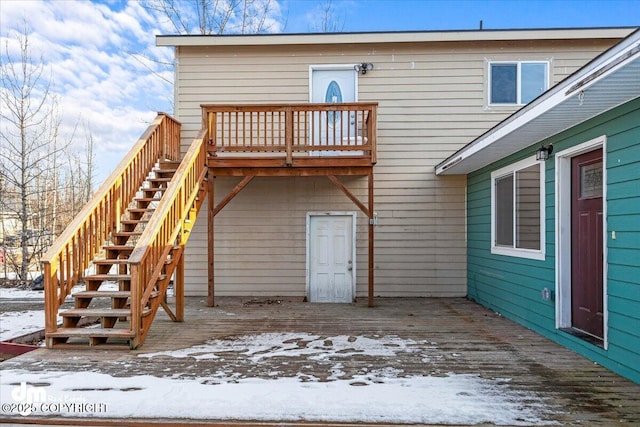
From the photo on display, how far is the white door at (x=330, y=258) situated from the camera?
761 cm

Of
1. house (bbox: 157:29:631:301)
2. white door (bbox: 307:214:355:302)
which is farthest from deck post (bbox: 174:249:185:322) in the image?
white door (bbox: 307:214:355:302)

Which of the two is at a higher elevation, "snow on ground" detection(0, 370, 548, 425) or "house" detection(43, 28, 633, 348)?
"house" detection(43, 28, 633, 348)

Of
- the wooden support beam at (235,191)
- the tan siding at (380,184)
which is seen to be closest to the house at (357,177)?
the tan siding at (380,184)

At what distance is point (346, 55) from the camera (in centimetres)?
761

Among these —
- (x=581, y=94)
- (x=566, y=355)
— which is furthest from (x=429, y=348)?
(x=581, y=94)

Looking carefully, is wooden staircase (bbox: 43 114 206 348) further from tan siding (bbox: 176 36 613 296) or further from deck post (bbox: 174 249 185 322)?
tan siding (bbox: 176 36 613 296)

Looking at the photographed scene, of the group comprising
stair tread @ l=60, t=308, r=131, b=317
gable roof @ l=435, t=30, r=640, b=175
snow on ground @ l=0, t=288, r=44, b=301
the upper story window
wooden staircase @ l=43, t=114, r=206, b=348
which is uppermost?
the upper story window

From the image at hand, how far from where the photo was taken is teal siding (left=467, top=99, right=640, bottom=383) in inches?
133

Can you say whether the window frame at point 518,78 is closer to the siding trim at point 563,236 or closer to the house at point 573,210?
the house at point 573,210

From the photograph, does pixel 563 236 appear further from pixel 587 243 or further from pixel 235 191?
pixel 235 191

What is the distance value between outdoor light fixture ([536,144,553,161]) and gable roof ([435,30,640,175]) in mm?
118

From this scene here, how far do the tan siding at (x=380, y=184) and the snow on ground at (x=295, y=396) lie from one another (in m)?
3.83

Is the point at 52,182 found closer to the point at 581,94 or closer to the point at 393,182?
the point at 393,182

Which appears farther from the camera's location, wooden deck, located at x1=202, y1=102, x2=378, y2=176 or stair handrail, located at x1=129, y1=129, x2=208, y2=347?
wooden deck, located at x1=202, y1=102, x2=378, y2=176
